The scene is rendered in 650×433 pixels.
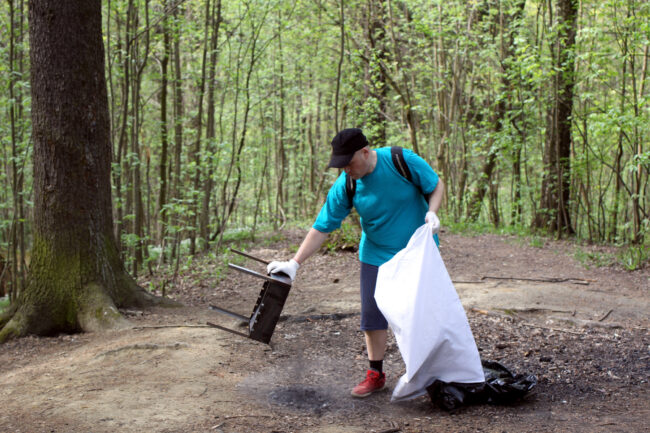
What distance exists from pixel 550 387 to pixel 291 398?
73.4 inches

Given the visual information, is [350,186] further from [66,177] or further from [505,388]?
[66,177]

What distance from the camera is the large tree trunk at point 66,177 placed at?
506 cm

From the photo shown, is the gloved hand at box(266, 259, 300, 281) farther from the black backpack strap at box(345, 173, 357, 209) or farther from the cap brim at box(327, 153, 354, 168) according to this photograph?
the cap brim at box(327, 153, 354, 168)

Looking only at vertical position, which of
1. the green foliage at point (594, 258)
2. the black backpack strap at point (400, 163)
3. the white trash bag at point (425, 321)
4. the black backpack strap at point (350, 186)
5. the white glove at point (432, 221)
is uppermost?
the black backpack strap at point (400, 163)

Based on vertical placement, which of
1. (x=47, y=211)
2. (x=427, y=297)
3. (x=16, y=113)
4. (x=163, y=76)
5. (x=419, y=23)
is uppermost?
(x=419, y=23)

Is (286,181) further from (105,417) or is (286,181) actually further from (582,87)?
(105,417)

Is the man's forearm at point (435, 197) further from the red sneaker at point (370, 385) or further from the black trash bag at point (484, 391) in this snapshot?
the red sneaker at point (370, 385)

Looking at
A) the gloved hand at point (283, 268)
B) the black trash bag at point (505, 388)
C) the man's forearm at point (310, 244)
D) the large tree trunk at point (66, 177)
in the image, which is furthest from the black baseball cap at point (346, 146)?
the large tree trunk at point (66, 177)

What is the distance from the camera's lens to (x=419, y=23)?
479 inches

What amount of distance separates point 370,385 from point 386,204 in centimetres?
130

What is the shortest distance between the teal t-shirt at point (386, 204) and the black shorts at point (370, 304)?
3.0 inches

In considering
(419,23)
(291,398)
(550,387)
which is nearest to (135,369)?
(291,398)

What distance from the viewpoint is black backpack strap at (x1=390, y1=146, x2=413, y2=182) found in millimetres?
3383

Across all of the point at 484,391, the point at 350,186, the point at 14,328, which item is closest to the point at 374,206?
the point at 350,186
